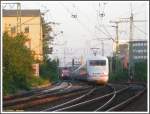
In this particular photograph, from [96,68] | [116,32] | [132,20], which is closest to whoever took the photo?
[96,68]

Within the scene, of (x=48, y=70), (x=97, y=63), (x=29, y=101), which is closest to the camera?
(x=29, y=101)

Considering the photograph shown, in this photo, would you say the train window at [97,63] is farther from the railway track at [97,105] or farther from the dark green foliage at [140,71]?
the dark green foliage at [140,71]

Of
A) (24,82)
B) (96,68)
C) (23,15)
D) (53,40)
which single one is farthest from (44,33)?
(24,82)

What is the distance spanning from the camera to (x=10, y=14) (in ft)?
314

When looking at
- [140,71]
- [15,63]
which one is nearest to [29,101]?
[15,63]

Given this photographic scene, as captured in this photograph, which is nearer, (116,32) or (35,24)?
(116,32)

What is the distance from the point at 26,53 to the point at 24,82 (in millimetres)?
2871

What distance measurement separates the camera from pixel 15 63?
36.9 m

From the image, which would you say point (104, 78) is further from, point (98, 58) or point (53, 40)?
point (53, 40)

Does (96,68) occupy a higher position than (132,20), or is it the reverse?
(132,20)

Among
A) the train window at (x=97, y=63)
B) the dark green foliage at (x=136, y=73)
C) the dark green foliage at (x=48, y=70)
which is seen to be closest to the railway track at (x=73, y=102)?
the train window at (x=97, y=63)

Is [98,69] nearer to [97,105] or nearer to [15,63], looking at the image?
[15,63]

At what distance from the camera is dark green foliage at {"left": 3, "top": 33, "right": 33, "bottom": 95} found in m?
A: 35.9

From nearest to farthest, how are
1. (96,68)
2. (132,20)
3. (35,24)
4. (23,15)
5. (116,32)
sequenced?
1. (96,68)
2. (132,20)
3. (116,32)
4. (35,24)
5. (23,15)
